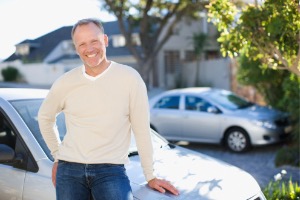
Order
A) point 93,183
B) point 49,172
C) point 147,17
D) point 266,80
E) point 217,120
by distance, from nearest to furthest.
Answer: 1. point 93,183
2. point 49,172
3. point 217,120
4. point 266,80
5. point 147,17

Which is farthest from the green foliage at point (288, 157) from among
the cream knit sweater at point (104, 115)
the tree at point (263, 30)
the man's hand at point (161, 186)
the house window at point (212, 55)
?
the house window at point (212, 55)

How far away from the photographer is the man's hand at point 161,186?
2.78m

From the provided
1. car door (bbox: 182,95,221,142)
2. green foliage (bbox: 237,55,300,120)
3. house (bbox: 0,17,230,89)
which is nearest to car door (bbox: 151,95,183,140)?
car door (bbox: 182,95,221,142)

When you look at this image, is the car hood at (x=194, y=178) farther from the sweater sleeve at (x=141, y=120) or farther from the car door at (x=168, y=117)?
the car door at (x=168, y=117)

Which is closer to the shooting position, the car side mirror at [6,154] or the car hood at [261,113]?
the car side mirror at [6,154]

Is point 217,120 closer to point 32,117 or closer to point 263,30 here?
point 263,30

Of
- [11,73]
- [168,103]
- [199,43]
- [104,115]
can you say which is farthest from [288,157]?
[11,73]

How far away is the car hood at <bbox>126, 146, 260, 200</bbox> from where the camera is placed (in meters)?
2.95

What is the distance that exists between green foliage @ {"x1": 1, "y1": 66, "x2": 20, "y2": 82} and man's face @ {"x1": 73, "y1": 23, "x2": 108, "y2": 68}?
34659 millimetres

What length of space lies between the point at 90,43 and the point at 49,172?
1148mm

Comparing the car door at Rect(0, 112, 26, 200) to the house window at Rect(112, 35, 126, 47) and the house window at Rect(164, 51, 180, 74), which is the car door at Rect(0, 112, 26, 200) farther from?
the house window at Rect(112, 35, 126, 47)

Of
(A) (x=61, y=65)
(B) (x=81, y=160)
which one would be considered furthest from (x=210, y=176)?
(A) (x=61, y=65)

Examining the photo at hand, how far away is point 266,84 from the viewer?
35.2ft

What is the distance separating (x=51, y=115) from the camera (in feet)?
9.33
